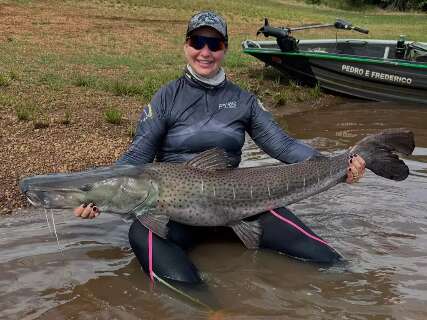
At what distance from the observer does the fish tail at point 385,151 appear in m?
4.33

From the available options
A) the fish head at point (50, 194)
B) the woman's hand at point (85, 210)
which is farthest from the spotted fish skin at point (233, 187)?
the fish head at point (50, 194)

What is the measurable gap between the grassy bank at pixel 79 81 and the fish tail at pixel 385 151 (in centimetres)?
333

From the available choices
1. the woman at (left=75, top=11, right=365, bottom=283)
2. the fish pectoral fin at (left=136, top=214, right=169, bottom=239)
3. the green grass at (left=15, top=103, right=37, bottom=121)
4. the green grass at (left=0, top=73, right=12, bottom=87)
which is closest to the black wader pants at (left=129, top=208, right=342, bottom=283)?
the woman at (left=75, top=11, right=365, bottom=283)

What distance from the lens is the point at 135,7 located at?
30.1 metres

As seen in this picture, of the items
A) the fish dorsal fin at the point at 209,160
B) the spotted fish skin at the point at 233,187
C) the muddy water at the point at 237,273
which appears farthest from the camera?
the fish dorsal fin at the point at 209,160

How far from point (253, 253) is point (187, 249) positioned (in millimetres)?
544

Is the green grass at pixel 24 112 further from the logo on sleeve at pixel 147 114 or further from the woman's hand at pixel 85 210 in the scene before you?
the woman's hand at pixel 85 210

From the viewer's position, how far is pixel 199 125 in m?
4.40

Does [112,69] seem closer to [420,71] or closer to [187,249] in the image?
[420,71]

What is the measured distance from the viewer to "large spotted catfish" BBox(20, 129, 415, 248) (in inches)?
148

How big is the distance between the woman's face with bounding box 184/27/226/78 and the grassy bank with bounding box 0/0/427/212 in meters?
2.41

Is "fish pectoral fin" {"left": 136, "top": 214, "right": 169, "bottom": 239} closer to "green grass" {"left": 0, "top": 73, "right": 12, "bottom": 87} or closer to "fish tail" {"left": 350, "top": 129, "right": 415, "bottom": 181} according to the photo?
"fish tail" {"left": 350, "top": 129, "right": 415, "bottom": 181}

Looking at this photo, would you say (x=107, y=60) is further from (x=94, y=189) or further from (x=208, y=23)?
(x=94, y=189)

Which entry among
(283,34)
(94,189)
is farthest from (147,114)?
(283,34)
